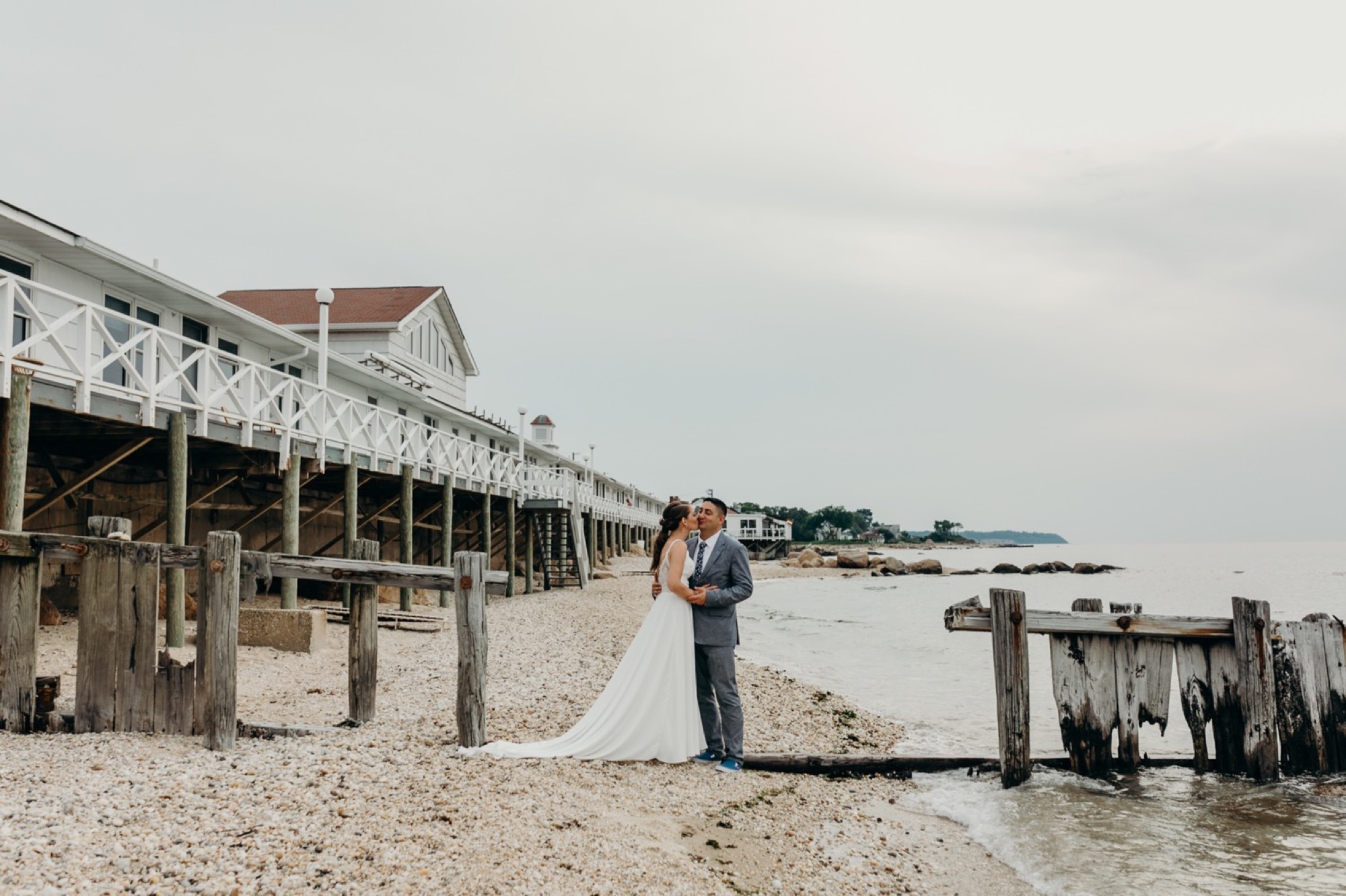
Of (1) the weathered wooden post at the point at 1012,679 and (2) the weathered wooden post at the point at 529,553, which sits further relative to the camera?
(2) the weathered wooden post at the point at 529,553

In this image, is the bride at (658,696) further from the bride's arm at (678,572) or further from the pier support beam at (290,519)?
the pier support beam at (290,519)

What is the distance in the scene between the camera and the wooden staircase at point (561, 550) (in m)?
30.2

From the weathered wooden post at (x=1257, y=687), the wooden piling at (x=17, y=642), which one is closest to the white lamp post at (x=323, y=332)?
the wooden piling at (x=17, y=642)

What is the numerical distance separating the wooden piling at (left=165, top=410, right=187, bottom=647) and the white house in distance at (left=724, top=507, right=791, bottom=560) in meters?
76.4

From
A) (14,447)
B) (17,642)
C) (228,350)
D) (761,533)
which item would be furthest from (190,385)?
(761,533)

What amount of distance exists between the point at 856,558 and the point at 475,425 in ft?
151

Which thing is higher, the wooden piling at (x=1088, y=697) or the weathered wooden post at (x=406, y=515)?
the weathered wooden post at (x=406, y=515)

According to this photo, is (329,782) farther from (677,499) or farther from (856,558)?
(856,558)

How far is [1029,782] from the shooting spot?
277 inches

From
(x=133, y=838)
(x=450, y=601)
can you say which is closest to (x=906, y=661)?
(x=450, y=601)

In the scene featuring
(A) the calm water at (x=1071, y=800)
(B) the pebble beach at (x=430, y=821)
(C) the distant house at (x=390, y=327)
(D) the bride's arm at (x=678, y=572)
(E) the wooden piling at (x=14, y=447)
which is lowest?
(A) the calm water at (x=1071, y=800)

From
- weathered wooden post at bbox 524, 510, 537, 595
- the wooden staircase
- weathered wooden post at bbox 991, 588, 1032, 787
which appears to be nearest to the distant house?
weathered wooden post at bbox 524, 510, 537, 595

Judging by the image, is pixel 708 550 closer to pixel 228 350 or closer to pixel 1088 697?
pixel 1088 697

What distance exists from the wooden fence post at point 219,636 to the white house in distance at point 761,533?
8135cm
